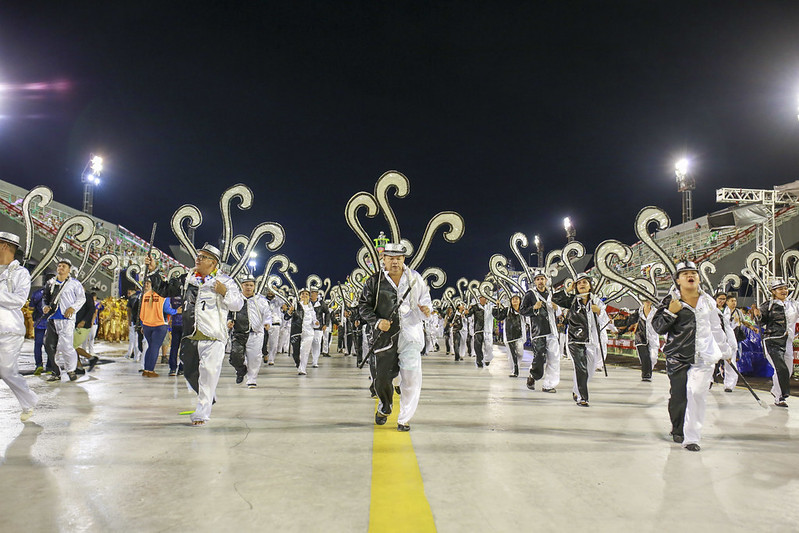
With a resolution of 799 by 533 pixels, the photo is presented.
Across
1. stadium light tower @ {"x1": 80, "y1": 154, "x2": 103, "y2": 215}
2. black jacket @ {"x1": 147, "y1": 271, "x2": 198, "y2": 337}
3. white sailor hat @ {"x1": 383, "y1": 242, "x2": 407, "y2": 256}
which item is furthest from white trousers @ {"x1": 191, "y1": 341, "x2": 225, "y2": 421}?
stadium light tower @ {"x1": 80, "y1": 154, "x2": 103, "y2": 215}

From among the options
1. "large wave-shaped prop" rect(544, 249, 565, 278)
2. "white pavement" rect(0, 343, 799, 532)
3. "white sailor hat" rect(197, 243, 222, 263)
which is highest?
"large wave-shaped prop" rect(544, 249, 565, 278)

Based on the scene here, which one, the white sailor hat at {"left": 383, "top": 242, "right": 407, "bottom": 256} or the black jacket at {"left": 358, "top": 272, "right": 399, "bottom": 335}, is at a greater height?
the white sailor hat at {"left": 383, "top": 242, "right": 407, "bottom": 256}

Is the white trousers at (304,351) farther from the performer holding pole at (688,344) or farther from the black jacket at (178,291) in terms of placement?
the performer holding pole at (688,344)

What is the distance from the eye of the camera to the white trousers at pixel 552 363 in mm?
8336

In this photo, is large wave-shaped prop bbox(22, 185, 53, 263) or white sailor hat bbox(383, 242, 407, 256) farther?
large wave-shaped prop bbox(22, 185, 53, 263)

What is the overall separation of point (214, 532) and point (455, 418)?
3519 millimetres

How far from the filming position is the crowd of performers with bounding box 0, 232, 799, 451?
4.89 metres

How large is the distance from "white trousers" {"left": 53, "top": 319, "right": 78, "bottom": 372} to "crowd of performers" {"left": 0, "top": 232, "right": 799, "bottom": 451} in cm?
2

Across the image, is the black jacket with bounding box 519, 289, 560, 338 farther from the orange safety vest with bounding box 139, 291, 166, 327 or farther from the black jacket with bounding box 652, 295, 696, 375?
the orange safety vest with bounding box 139, 291, 166, 327

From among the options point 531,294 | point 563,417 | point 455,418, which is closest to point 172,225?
point 455,418

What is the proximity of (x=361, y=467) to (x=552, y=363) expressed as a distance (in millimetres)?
5618

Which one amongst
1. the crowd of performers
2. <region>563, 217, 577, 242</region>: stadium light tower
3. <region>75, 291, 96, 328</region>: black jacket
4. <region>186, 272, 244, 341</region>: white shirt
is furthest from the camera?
<region>563, 217, 577, 242</region>: stadium light tower

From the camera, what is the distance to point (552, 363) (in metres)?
8.50

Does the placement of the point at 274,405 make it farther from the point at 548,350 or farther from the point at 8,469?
the point at 548,350
